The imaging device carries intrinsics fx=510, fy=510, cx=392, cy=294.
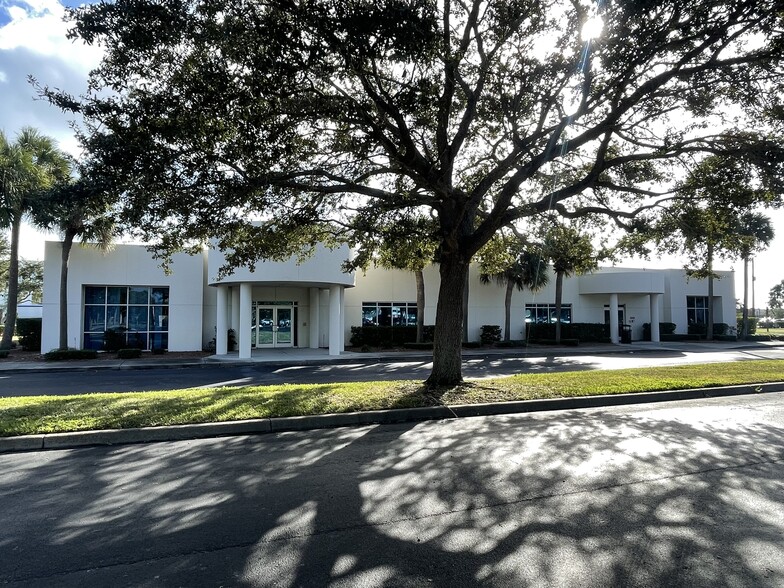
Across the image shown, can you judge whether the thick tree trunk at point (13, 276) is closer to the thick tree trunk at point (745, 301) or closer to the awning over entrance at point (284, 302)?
the awning over entrance at point (284, 302)

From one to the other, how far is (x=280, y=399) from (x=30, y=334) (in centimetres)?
2010

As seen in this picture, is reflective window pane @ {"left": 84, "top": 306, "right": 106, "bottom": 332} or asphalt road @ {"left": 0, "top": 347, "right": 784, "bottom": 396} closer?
asphalt road @ {"left": 0, "top": 347, "right": 784, "bottom": 396}

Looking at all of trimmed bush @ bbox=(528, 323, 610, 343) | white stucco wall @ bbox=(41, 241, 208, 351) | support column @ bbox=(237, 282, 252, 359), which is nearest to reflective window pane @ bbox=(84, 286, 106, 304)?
white stucco wall @ bbox=(41, 241, 208, 351)

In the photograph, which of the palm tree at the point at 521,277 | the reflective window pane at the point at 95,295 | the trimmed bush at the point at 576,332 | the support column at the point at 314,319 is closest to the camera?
the reflective window pane at the point at 95,295

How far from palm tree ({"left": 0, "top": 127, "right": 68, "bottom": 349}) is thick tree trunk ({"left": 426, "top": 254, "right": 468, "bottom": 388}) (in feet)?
56.8

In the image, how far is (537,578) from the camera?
125 inches

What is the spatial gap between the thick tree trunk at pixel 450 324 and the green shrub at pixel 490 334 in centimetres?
1888

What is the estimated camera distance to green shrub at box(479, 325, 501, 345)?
2920 centimetres

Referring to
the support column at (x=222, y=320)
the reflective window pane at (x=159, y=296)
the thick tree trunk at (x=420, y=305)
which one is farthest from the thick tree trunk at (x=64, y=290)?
the thick tree trunk at (x=420, y=305)

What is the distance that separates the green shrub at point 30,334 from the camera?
2303 centimetres

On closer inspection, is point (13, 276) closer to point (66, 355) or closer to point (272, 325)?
point (66, 355)

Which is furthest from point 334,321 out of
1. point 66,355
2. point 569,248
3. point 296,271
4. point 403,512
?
point 403,512

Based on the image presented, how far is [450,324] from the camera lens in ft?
34.8

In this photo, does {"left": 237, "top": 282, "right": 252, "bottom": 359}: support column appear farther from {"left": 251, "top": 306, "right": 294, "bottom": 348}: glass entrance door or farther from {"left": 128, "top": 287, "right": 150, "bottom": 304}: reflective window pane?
{"left": 128, "top": 287, "right": 150, "bottom": 304}: reflective window pane
